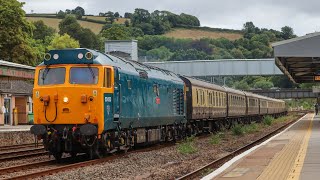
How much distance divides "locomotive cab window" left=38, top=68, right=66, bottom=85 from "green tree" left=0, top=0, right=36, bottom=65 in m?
38.8

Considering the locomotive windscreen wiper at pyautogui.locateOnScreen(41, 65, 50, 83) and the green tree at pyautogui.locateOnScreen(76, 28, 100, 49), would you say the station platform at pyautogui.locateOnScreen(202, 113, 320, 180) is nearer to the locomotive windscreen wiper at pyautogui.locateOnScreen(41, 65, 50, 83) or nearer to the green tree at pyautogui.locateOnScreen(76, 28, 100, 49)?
the locomotive windscreen wiper at pyautogui.locateOnScreen(41, 65, 50, 83)

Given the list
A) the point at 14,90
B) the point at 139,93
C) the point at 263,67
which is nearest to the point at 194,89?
the point at 139,93

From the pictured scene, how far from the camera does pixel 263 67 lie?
222 feet

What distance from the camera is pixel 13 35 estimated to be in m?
55.6

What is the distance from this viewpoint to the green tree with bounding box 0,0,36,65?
55062 mm

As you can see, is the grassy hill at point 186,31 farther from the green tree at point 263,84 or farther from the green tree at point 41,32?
the green tree at point 263,84

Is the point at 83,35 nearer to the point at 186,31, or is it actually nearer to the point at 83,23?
the point at 83,23

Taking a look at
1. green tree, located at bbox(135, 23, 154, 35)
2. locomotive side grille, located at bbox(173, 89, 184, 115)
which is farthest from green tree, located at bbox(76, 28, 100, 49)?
locomotive side grille, located at bbox(173, 89, 184, 115)

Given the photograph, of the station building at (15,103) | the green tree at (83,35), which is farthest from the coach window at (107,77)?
the green tree at (83,35)

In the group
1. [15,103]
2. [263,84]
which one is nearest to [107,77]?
[15,103]

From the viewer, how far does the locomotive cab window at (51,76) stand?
17.4 m

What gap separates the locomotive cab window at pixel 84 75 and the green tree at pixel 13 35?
1551 inches

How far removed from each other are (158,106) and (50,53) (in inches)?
253

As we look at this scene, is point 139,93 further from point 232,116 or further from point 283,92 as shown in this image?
point 283,92
